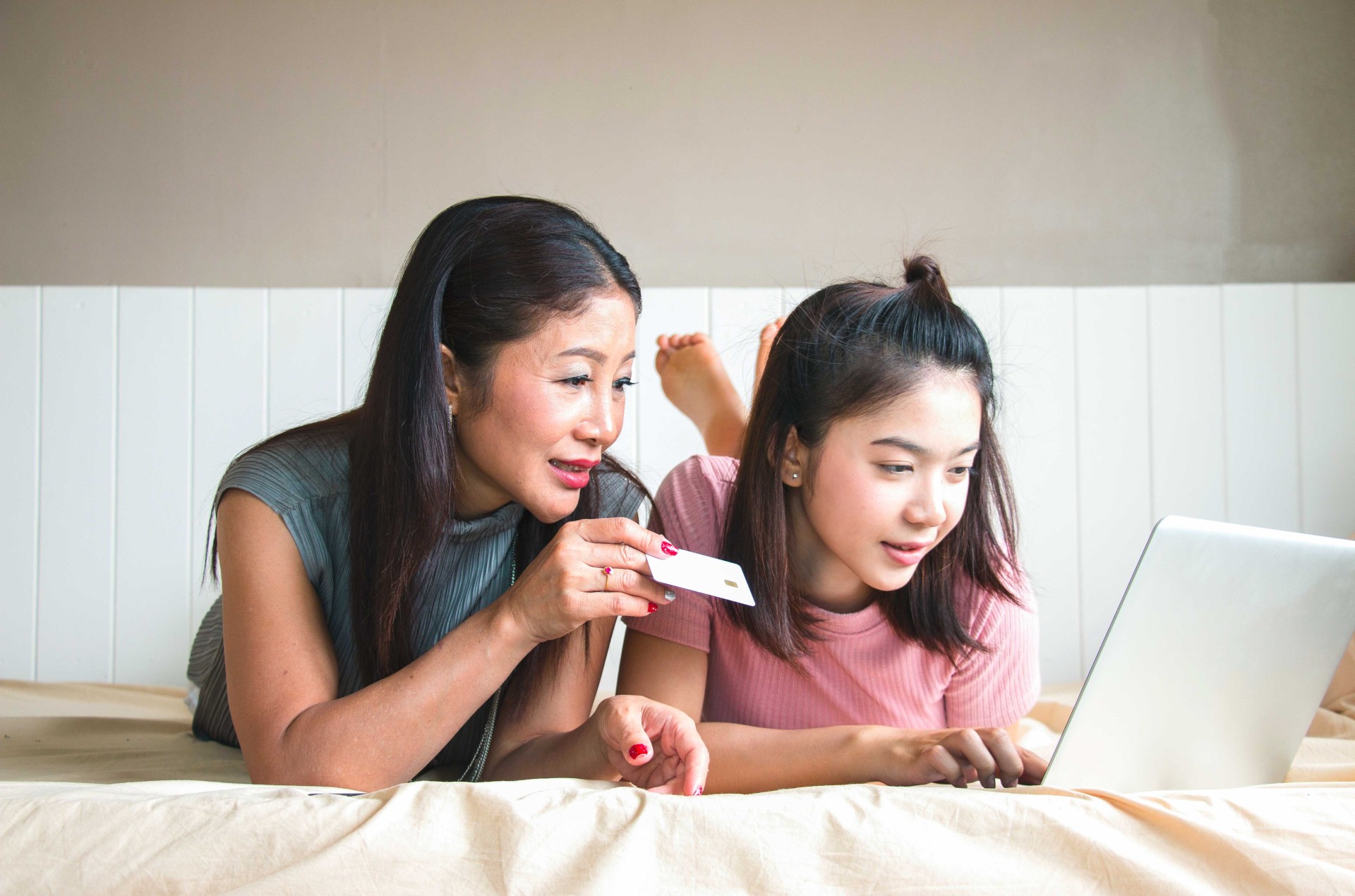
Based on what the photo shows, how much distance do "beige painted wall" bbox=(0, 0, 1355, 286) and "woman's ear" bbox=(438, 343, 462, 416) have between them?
1237mm

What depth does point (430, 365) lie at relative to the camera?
1.09m

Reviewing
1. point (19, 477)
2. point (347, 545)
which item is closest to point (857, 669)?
point (347, 545)

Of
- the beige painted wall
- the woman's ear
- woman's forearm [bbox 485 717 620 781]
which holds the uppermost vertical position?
the beige painted wall

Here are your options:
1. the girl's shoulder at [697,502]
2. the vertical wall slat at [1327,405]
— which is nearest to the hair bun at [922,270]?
the girl's shoulder at [697,502]

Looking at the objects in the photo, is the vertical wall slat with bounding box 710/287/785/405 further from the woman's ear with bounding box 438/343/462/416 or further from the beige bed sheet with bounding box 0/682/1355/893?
the beige bed sheet with bounding box 0/682/1355/893

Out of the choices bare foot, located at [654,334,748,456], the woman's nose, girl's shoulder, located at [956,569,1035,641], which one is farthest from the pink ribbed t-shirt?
bare foot, located at [654,334,748,456]

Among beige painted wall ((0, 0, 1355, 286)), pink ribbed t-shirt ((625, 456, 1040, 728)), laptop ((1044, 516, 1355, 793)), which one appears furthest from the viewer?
beige painted wall ((0, 0, 1355, 286))

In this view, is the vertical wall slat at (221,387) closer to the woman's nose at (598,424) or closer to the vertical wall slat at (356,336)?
the vertical wall slat at (356,336)

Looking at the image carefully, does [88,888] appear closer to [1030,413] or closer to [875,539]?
[875,539]

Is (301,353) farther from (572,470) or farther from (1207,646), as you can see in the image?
(1207,646)

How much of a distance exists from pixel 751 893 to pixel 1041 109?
2111 mm

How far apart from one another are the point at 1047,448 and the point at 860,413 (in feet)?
4.07

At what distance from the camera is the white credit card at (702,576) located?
2.94ft

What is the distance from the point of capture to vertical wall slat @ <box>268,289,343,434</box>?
84.7 inches
